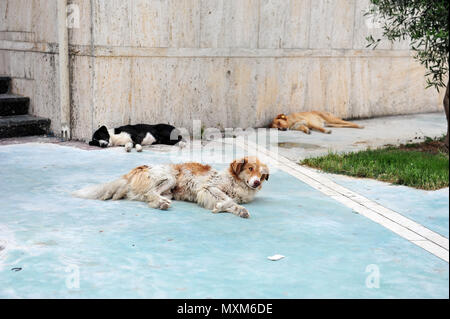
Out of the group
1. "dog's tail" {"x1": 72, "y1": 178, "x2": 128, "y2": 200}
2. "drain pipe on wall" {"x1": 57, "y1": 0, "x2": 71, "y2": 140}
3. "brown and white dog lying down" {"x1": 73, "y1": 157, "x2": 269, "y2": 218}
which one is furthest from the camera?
"drain pipe on wall" {"x1": 57, "y1": 0, "x2": 71, "y2": 140}

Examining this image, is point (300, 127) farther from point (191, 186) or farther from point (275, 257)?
point (275, 257)

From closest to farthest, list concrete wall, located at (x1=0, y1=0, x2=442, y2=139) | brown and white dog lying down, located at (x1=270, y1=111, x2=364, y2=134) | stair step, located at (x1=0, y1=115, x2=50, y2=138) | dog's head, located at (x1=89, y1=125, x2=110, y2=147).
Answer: dog's head, located at (x1=89, y1=125, x2=110, y2=147) → concrete wall, located at (x1=0, y1=0, x2=442, y2=139) → stair step, located at (x1=0, y1=115, x2=50, y2=138) → brown and white dog lying down, located at (x1=270, y1=111, x2=364, y2=134)

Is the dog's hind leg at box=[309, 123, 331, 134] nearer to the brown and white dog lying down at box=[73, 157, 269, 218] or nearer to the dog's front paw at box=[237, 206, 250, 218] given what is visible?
the brown and white dog lying down at box=[73, 157, 269, 218]

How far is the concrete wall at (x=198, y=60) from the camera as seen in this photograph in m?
9.00

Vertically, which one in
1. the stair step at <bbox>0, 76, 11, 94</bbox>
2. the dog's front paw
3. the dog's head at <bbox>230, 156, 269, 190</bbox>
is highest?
the stair step at <bbox>0, 76, 11, 94</bbox>

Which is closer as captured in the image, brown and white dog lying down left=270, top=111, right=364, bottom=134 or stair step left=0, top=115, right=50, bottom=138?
stair step left=0, top=115, right=50, bottom=138

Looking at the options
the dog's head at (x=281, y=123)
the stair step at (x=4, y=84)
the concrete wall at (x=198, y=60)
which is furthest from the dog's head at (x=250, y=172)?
the stair step at (x=4, y=84)

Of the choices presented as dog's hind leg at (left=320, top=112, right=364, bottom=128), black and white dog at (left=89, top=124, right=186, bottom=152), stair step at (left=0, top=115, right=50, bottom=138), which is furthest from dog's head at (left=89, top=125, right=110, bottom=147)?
dog's hind leg at (left=320, top=112, right=364, bottom=128)

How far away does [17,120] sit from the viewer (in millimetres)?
9438

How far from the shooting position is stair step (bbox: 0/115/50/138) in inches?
366

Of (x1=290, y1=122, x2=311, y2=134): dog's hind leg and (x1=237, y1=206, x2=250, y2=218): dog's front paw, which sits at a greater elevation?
(x1=290, y1=122, x2=311, y2=134): dog's hind leg

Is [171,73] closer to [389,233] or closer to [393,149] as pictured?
[393,149]

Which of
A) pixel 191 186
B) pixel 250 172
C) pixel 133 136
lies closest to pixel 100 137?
pixel 133 136

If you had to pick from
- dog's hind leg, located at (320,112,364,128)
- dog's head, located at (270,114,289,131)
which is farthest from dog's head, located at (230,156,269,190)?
dog's hind leg, located at (320,112,364,128)
